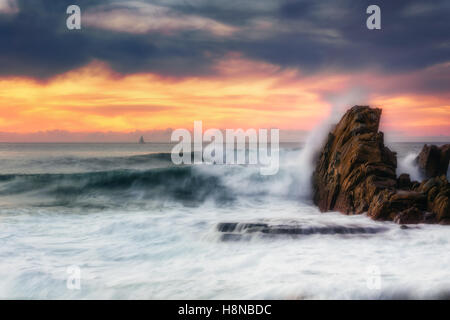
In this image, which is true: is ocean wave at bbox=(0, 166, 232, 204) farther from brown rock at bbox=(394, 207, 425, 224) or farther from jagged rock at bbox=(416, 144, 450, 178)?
brown rock at bbox=(394, 207, 425, 224)

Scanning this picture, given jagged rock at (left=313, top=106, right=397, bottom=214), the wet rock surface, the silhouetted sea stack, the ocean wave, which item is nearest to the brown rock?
the silhouetted sea stack

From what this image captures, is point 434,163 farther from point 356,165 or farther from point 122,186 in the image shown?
point 122,186

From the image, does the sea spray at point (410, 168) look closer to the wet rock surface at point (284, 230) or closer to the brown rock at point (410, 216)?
the brown rock at point (410, 216)

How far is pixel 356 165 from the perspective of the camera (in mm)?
10523

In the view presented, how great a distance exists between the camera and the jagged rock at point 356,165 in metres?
10.1

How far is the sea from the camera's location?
18.7 feet

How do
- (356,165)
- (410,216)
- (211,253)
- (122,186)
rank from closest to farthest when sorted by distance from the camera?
(211,253) < (410,216) < (356,165) < (122,186)

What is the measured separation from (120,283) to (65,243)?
3203 millimetres

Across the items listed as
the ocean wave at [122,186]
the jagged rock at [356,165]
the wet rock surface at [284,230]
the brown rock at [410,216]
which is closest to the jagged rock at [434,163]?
the jagged rock at [356,165]

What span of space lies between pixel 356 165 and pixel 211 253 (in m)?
5.19

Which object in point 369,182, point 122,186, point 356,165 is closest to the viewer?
point 369,182

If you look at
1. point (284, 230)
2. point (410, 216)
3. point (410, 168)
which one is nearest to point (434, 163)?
point (410, 168)

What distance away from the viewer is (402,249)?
24.0 feet
